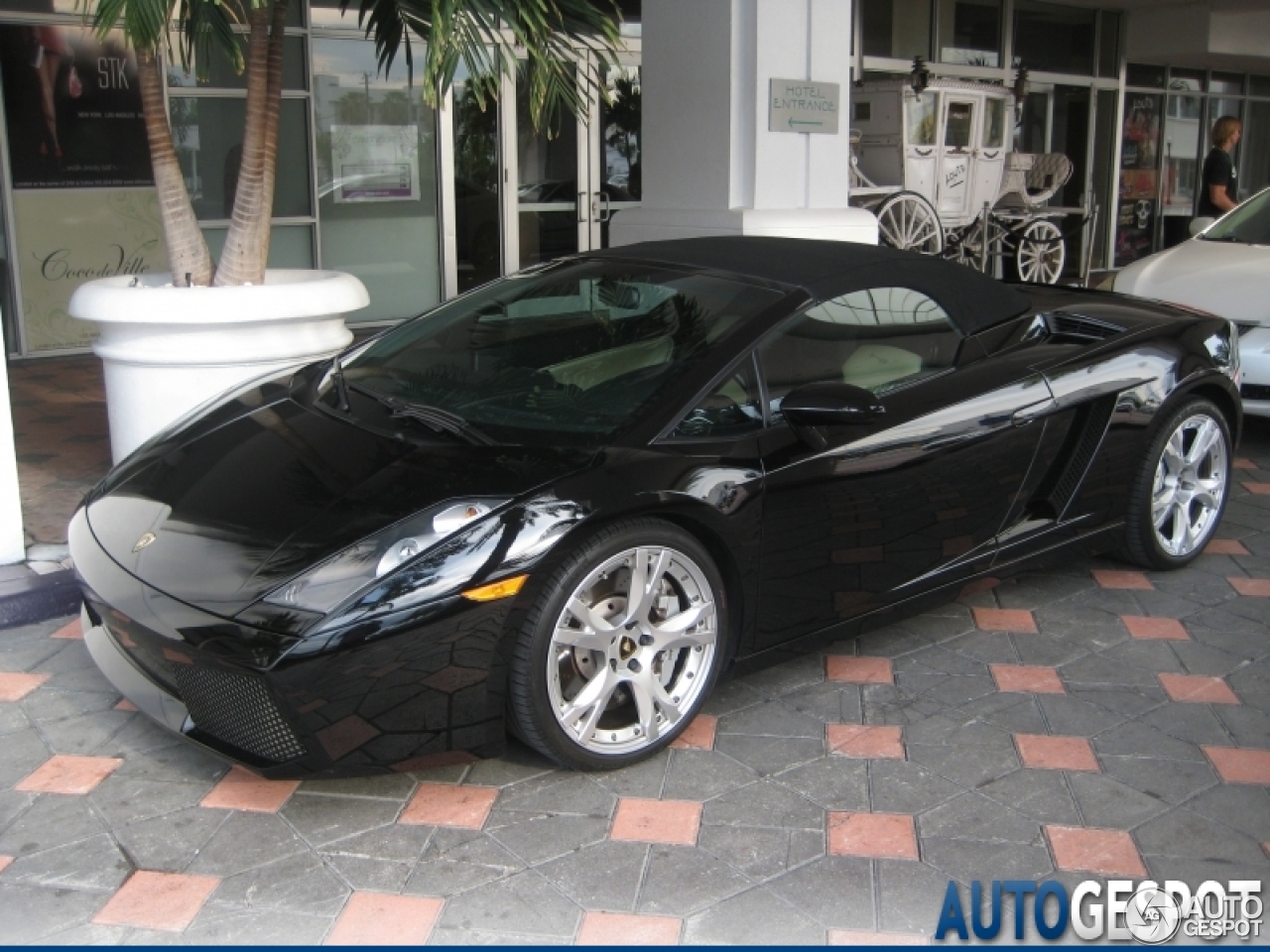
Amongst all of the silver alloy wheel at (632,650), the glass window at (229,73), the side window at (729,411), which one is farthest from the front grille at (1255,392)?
the glass window at (229,73)

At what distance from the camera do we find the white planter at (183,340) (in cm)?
532

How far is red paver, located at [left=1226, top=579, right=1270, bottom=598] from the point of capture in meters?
4.75

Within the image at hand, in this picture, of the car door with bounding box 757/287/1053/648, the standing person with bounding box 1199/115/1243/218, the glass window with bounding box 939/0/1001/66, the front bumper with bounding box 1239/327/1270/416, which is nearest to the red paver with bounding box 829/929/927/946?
the car door with bounding box 757/287/1053/648

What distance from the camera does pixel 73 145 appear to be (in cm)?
936

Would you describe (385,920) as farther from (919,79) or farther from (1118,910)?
(919,79)

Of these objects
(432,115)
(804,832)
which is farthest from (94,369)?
(804,832)

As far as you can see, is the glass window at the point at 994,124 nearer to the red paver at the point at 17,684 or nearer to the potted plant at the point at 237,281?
the potted plant at the point at 237,281

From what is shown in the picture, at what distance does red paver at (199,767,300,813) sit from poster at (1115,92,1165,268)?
15.4 meters

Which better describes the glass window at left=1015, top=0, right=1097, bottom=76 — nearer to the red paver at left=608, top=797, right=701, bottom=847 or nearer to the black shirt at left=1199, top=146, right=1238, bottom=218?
the black shirt at left=1199, top=146, right=1238, bottom=218

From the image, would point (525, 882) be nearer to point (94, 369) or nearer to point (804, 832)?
point (804, 832)

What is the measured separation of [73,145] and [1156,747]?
27.9 feet

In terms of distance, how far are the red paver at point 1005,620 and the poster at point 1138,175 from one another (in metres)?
13.3

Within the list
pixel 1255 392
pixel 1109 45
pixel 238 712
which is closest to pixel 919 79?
pixel 1255 392

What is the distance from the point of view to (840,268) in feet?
13.1
